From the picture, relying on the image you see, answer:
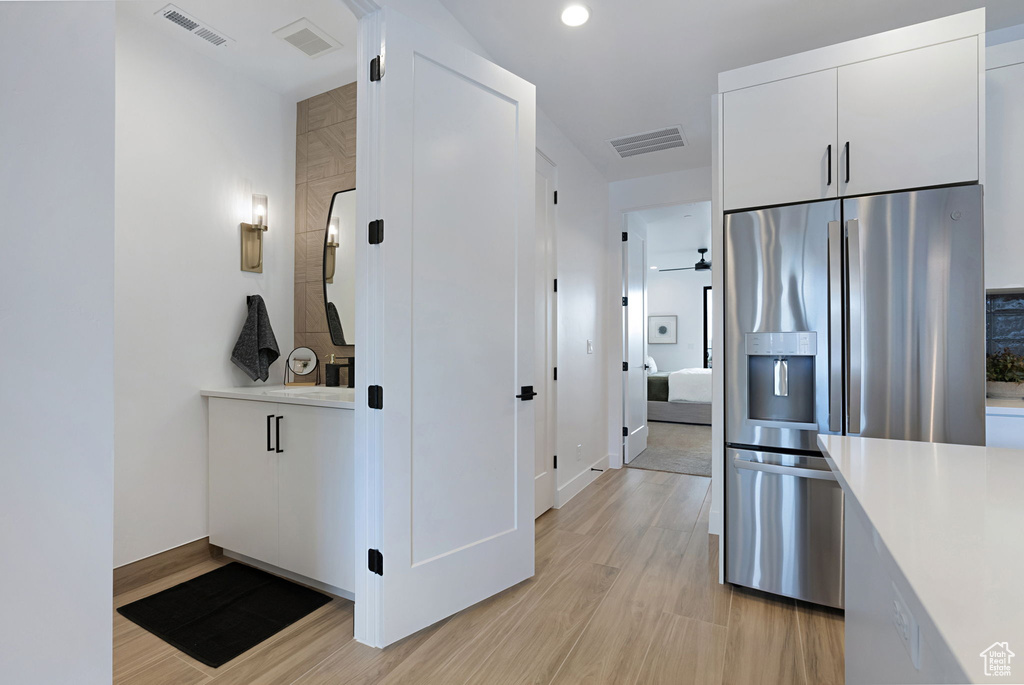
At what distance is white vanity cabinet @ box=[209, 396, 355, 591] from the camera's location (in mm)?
2068

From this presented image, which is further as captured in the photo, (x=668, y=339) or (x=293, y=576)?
(x=668, y=339)

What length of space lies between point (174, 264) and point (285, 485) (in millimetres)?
1289

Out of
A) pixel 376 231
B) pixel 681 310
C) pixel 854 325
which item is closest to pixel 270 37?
pixel 376 231

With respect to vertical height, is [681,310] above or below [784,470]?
above

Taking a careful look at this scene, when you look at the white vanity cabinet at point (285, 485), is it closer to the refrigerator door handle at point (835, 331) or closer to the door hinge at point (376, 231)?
the door hinge at point (376, 231)

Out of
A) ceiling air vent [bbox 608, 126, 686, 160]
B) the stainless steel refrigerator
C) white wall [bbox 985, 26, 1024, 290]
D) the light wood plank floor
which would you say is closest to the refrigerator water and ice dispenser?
the stainless steel refrigerator

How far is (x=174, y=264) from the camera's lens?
2.49m

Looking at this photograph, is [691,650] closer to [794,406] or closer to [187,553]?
[794,406]

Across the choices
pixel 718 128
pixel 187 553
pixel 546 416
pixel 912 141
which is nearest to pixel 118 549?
pixel 187 553

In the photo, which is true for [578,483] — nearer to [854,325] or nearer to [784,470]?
[784,470]

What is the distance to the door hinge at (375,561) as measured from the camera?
5.88 feet

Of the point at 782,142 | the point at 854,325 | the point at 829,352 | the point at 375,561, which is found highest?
the point at 782,142

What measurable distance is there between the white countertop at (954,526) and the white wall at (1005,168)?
1.54 metres

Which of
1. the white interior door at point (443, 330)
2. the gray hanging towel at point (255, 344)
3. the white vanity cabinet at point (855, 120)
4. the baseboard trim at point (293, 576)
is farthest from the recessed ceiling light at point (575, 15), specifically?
the baseboard trim at point (293, 576)
